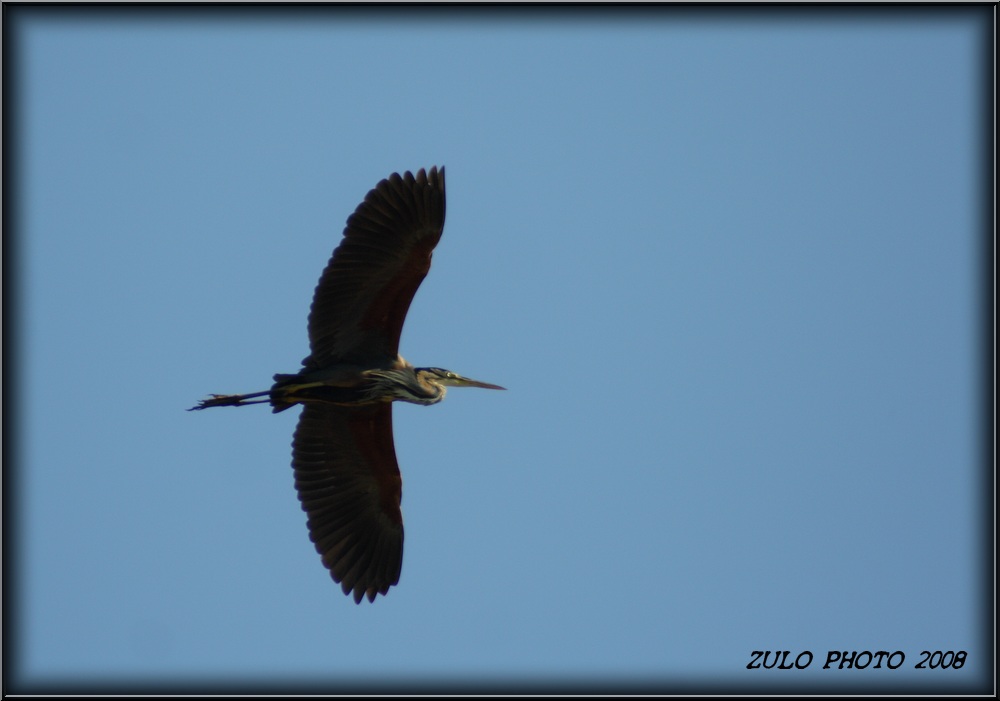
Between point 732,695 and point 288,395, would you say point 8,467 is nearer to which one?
point 288,395

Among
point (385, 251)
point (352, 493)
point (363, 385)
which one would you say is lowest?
point (352, 493)

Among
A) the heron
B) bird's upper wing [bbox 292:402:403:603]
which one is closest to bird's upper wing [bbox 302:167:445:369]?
the heron

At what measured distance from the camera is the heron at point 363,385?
9.14 meters

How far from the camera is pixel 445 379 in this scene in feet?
32.4

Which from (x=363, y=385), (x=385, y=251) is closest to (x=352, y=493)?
(x=363, y=385)

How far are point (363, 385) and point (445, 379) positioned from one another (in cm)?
83

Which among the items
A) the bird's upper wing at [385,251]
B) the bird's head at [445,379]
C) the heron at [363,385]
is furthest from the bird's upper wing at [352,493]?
the bird's upper wing at [385,251]

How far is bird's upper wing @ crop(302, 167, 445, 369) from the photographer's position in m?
9.12

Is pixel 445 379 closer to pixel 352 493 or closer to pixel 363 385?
pixel 363 385

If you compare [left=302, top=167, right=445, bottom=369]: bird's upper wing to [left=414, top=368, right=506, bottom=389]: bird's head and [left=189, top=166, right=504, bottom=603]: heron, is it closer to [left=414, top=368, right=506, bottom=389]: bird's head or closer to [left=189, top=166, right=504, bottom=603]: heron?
[left=189, top=166, right=504, bottom=603]: heron

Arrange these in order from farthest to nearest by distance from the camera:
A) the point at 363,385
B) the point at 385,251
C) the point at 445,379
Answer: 1. the point at 445,379
2. the point at 363,385
3. the point at 385,251

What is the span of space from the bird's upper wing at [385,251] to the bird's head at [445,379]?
612 mm

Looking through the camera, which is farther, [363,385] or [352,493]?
[352,493]

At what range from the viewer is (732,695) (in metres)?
9.12
